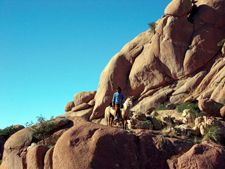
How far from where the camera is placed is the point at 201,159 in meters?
9.28

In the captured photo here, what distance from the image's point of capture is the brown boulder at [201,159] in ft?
30.1

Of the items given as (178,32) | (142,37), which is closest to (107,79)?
(142,37)

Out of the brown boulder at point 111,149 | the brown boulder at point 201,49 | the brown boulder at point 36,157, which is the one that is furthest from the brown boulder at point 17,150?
the brown boulder at point 201,49

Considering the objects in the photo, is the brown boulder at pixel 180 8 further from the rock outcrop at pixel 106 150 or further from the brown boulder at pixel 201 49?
the rock outcrop at pixel 106 150

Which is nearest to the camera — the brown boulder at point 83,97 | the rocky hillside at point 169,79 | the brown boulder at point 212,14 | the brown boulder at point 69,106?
the rocky hillside at point 169,79

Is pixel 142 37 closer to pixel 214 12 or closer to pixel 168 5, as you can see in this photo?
pixel 168 5

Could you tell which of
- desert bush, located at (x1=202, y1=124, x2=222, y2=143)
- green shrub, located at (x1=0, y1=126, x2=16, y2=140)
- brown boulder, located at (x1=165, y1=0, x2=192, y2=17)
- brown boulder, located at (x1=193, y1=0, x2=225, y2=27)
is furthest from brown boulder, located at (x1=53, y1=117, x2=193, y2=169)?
brown boulder, located at (x1=193, y1=0, x2=225, y2=27)

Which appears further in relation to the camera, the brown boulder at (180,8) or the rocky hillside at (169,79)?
the brown boulder at (180,8)

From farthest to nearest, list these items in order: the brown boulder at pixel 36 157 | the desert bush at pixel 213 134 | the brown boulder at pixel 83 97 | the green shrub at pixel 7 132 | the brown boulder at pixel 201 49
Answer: the brown boulder at pixel 83 97 < the brown boulder at pixel 201 49 < the green shrub at pixel 7 132 < the desert bush at pixel 213 134 < the brown boulder at pixel 36 157

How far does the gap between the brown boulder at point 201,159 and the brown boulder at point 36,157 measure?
510cm

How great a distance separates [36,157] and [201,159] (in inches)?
252

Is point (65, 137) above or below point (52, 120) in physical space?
below

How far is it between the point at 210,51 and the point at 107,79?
12972 millimetres

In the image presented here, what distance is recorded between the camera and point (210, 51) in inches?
1200
